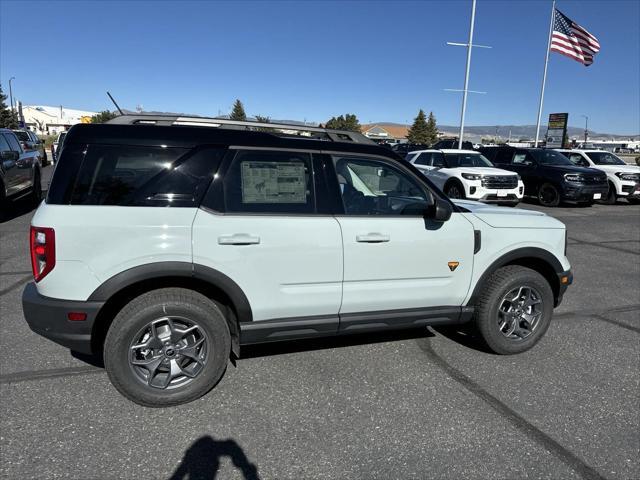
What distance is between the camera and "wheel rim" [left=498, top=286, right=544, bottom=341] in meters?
3.81

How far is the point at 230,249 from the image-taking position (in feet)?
9.64

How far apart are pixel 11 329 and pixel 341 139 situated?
3449 mm

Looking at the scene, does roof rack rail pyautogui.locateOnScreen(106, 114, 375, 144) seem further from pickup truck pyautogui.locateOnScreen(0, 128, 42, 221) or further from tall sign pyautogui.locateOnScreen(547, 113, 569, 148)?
tall sign pyautogui.locateOnScreen(547, 113, 569, 148)

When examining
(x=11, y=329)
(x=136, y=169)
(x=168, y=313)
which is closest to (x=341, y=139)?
(x=136, y=169)

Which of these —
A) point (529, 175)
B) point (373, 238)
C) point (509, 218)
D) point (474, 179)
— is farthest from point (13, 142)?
point (529, 175)

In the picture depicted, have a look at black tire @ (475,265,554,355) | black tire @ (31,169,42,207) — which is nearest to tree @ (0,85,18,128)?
black tire @ (31,169,42,207)

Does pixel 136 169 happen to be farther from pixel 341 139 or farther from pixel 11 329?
pixel 11 329

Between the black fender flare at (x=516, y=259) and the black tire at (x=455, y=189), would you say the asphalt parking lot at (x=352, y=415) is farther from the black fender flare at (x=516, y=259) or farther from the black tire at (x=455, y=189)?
the black tire at (x=455, y=189)

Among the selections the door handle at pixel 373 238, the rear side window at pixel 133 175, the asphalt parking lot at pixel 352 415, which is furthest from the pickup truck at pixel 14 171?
the door handle at pixel 373 238

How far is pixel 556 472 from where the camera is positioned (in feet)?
8.07

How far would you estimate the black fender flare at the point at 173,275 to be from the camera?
276cm

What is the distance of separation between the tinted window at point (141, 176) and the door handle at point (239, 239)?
11.8 inches

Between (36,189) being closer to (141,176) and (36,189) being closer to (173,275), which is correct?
(141,176)

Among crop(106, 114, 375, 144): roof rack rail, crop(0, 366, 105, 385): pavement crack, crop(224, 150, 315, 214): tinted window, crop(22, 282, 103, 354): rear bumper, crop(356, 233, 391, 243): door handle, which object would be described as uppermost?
crop(106, 114, 375, 144): roof rack rail
